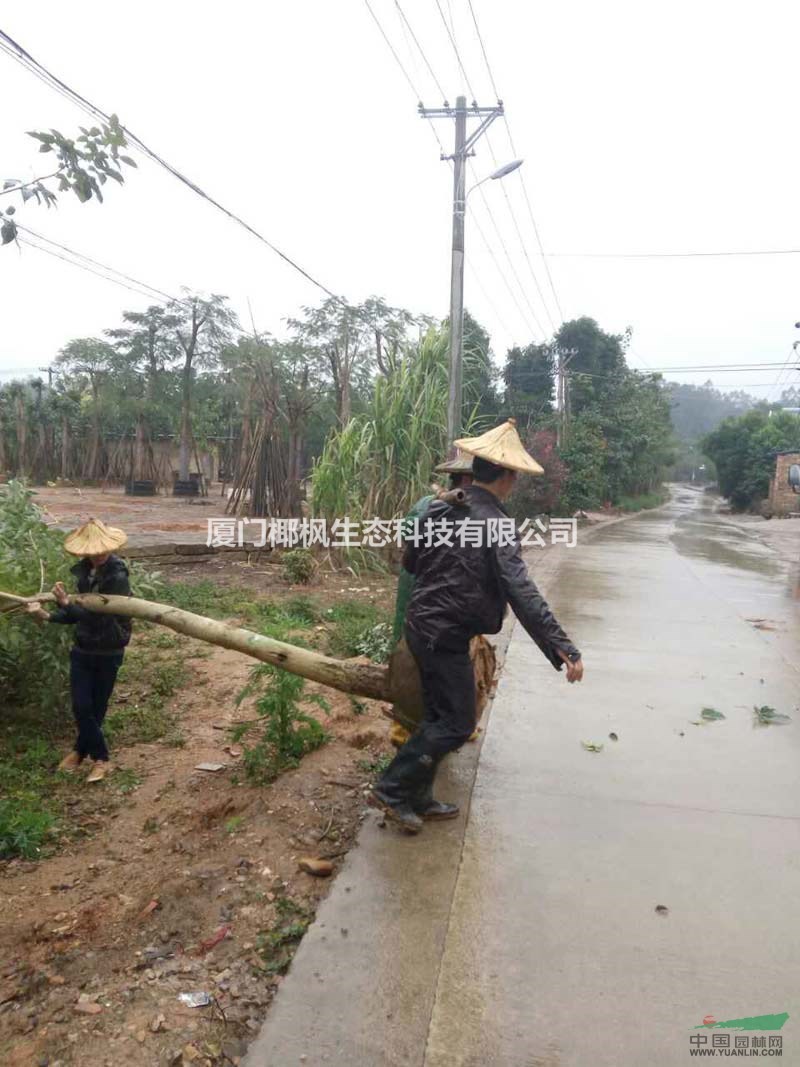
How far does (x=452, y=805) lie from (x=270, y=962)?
1.10m

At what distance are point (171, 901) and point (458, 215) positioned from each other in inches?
395

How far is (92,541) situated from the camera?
12.1ft

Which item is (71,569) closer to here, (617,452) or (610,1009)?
(610,1009)

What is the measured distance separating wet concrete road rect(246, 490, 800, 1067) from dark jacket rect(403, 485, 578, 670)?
78 centimetres

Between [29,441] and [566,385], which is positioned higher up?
[566,385]

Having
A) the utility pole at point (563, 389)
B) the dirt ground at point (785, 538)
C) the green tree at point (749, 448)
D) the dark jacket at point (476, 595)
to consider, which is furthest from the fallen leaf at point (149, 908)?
the green tree at point (749, 448)

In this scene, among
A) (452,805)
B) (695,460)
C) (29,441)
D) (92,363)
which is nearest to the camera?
(452,805)

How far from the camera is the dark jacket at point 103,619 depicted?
3.72 metres

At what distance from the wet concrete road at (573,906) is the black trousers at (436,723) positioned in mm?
218

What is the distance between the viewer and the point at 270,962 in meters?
2.27

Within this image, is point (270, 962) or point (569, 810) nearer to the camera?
point (270, 962)

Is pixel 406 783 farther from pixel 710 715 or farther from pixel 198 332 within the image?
pixel 198 332

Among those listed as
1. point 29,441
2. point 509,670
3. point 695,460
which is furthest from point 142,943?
point 695,460

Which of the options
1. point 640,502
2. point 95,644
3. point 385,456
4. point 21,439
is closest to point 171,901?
point 95,644
